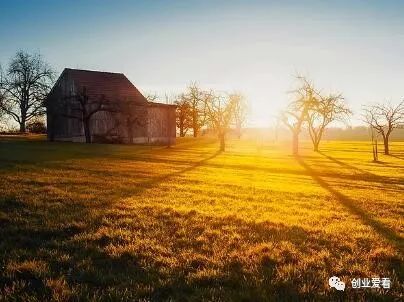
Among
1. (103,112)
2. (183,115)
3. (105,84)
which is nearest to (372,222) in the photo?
(103,112)

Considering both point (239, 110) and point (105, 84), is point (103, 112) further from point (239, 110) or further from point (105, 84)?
point (239, 110)

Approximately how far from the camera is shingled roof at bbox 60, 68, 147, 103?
53.7 m

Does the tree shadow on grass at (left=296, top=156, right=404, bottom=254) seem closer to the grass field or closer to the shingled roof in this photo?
the grass field

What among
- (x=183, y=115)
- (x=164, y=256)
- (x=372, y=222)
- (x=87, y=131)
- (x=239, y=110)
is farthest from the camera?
(x=183, y=115)

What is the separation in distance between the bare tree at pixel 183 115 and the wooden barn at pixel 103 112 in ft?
84.0

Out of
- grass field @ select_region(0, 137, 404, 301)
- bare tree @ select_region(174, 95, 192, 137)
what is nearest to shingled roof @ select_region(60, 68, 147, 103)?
bare tree @ select_region(174, 95, 192, 137)

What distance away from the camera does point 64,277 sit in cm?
621

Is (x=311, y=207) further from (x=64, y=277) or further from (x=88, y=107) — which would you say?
(x=88, y=107)

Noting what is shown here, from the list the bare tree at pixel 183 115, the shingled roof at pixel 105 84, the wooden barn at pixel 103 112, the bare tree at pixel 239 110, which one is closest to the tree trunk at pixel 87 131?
the wooden barn at pixel 103 112

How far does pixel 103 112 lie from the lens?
5244cm

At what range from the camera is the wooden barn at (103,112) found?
5125cm

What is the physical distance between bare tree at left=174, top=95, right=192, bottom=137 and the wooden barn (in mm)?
25596

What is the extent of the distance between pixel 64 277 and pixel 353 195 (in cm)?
1414

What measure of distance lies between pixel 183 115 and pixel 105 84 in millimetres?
33275
